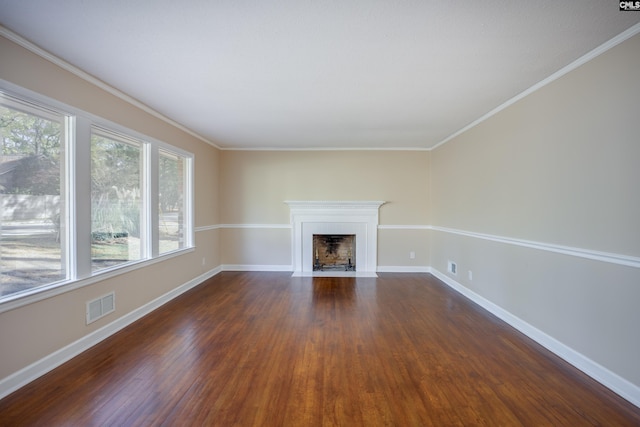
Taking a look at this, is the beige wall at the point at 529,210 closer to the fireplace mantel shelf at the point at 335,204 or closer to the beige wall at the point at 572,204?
the beige wall at the point at 572,204

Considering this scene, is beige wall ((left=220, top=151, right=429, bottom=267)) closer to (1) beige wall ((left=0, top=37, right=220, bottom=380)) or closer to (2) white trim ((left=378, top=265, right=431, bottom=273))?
(2) white trim ((left=378, top=265, right=431, bottom=273))

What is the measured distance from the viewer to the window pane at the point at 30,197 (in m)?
2.00

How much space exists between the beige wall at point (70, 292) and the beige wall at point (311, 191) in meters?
1.51

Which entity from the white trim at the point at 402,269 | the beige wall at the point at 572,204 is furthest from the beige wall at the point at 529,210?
the white trim at the point at 402,269

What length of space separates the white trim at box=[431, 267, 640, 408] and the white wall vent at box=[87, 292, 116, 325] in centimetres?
420

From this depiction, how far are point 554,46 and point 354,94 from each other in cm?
Answer: 161

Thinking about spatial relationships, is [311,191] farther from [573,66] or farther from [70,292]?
[573,66]

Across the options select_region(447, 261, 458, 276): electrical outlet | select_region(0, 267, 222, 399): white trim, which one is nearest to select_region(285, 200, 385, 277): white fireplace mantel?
select_region(447, 261, 458, 276): electrical outlet

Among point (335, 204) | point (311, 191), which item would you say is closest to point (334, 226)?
point (335, 204)

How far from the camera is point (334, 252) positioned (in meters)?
5.82

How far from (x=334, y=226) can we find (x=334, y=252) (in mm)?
591

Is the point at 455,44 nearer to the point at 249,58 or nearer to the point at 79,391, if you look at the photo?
the point at 249,58

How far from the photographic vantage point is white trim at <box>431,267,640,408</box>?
1897 mm

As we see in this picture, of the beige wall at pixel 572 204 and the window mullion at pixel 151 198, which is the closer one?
the beige wall at pixel 572 204
